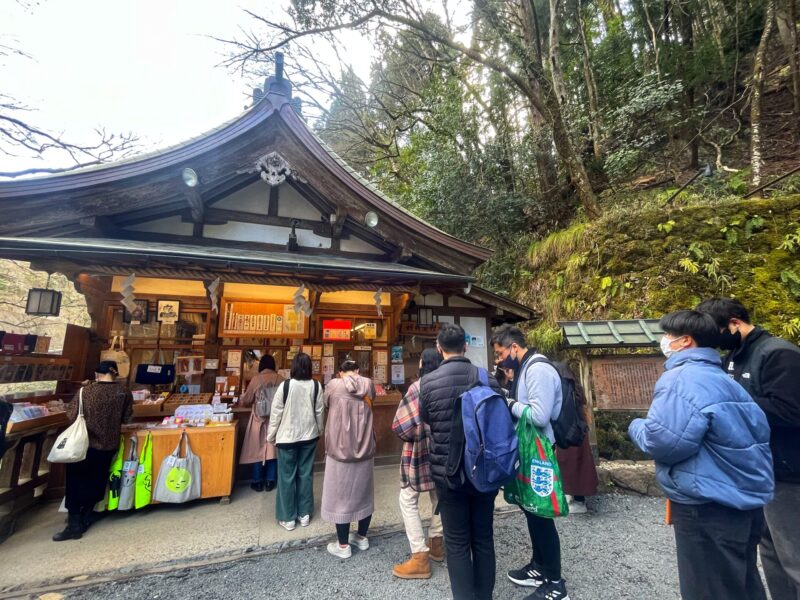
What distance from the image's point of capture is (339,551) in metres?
3.71

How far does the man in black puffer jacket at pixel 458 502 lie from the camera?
8.63 feet

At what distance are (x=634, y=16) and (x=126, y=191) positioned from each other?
17.9m

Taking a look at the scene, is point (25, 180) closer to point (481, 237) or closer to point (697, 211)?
point (481, 237)

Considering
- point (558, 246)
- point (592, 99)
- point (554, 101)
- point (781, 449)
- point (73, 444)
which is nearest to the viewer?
point (781, 449)

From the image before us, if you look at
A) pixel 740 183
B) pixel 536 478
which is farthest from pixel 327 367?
pixel 740 183

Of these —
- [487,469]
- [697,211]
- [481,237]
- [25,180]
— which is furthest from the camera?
[481,237]

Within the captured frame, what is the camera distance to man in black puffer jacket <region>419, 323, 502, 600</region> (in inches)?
104

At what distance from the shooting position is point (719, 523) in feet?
6.75

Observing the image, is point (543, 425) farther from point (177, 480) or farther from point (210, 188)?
point (210, 188)

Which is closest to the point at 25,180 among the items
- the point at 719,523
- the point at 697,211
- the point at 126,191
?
the point at 126,191

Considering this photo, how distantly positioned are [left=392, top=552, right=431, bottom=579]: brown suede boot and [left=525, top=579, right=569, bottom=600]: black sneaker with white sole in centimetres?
93

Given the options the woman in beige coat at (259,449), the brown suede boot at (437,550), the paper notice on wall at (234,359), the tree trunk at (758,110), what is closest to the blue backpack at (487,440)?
the brown suede boot at (437,550)

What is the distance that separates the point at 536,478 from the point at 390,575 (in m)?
1.82

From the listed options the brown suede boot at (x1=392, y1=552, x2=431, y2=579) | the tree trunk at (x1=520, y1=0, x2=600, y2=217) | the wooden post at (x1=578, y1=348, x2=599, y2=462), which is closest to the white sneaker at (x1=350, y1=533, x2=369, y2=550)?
the brown suede boot at (x1=392, y1=552, x2=431, y2=579)
